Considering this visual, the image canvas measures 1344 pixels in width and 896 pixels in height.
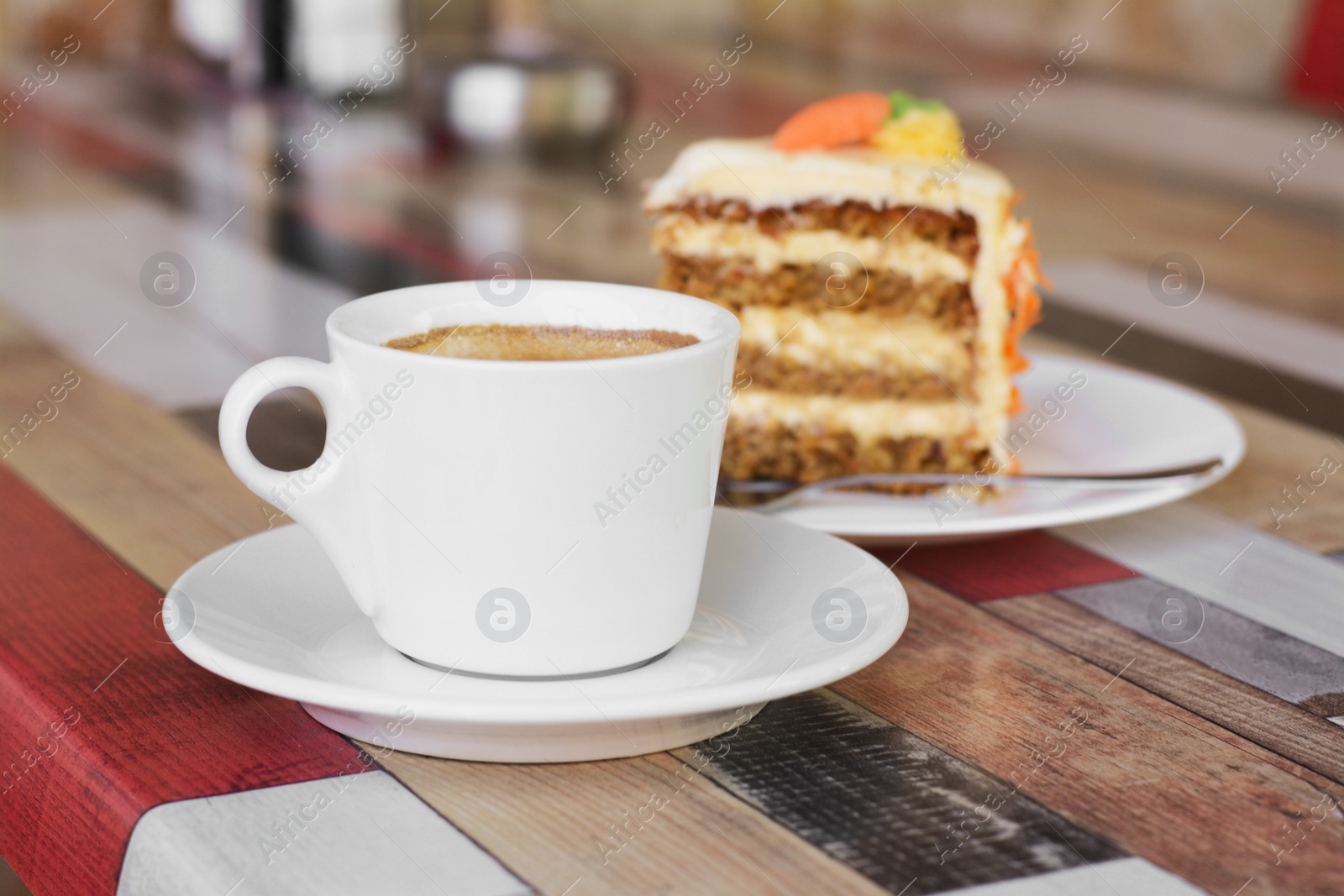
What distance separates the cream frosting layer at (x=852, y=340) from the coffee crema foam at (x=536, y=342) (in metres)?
0.57

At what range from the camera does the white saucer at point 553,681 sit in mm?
608

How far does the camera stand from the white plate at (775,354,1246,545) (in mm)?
926

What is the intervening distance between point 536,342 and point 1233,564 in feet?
1.69

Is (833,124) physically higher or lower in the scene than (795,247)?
higher

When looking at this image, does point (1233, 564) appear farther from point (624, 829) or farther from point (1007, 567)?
point (624, 829)

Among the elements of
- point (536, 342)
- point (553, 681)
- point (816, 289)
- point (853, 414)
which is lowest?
point (853, 414)

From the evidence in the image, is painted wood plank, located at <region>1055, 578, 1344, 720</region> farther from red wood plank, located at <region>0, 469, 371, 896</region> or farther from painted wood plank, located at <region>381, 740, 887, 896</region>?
red wood plank, located at <region>0, 469, 371, 896</region>

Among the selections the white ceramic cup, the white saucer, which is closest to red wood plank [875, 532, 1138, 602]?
the white saucer

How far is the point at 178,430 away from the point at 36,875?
1.78 ft

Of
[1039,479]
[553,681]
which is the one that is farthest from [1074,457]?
[553,681]

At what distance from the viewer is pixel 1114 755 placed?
0.68m

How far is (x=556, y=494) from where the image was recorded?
659mm

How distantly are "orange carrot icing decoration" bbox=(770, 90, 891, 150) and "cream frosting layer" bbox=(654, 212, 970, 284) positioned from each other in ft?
0.26

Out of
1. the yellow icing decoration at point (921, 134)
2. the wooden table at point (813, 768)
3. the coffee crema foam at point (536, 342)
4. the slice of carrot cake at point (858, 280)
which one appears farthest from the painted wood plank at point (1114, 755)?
the yellow icing decoration at point (921, 134)
